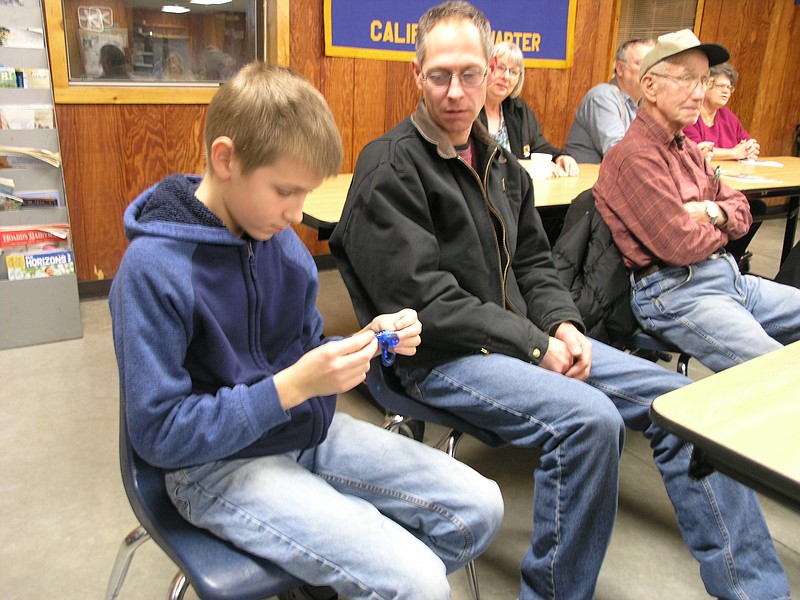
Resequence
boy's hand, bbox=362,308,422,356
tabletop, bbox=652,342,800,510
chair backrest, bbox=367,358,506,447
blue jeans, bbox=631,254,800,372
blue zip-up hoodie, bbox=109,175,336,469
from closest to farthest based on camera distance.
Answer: tabletop, bbox=652,342,800,510 → blue zip-up hoodie, bbox=109,175,336,469 → boy's hand, bbox=362,308,422,356 → chair backrest, bbox=367,358,506,447 → blue jeans, bbox=631,254,800,372

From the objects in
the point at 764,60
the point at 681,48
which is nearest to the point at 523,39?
the point at 681,48

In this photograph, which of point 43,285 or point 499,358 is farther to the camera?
point 43,285

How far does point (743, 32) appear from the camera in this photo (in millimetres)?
5910

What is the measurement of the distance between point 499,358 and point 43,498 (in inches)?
56.3

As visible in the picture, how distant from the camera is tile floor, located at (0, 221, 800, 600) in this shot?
Answer: 178 centimetres

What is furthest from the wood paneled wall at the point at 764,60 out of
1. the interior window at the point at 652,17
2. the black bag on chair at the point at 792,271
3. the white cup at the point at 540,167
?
the black bag on chair at the point at 792,271

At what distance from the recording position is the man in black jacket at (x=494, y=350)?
1.50m

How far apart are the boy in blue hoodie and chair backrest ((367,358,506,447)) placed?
0.38m

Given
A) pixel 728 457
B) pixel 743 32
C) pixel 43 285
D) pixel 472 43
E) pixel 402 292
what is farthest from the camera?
pixel 743 32

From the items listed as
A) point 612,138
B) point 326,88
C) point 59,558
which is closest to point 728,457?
point 59,558

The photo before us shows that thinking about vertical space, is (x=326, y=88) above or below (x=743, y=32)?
below

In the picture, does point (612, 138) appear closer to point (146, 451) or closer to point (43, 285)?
point (43, 285)

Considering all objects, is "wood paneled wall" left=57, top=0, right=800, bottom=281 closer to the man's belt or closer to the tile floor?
the tile floor

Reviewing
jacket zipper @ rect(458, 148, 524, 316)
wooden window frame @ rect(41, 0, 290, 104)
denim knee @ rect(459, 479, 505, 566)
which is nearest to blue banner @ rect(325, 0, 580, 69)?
wooden window frame @ rect(41, 0, 290, 104)
